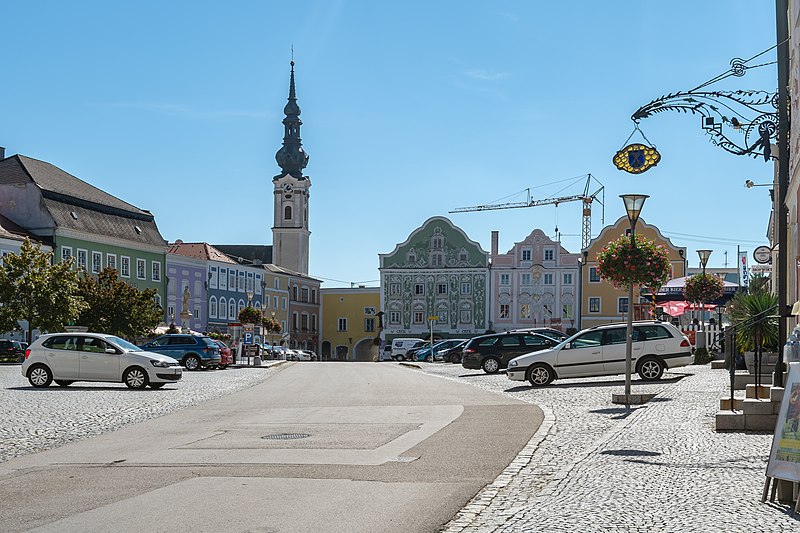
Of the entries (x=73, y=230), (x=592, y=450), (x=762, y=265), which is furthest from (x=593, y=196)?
(x=592, y=450)

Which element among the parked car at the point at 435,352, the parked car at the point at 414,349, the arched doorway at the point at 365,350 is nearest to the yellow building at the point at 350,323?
the arched doorway at the point at 365,350

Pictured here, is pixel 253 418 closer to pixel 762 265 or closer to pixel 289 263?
pixel 762 265

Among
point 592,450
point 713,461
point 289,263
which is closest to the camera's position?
point 713,461

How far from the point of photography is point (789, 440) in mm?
8234

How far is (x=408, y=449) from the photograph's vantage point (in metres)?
13.5

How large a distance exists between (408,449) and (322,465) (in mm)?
1935

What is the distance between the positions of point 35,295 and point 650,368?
3312cm

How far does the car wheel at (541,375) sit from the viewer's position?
2884 cm

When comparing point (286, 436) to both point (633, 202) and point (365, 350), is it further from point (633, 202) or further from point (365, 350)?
point (365, 350)

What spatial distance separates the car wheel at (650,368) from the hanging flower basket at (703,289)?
12.5 metres

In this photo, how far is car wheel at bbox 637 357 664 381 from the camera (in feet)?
94.0

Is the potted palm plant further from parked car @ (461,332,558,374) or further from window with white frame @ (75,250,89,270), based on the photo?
window with white frame @ (75,250,89,270)

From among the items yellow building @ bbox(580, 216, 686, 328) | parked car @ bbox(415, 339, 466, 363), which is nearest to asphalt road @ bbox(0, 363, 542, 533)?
parked car @ bbox(415, 339, 466, 363)

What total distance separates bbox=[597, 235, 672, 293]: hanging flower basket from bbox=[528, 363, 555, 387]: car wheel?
125 inches
